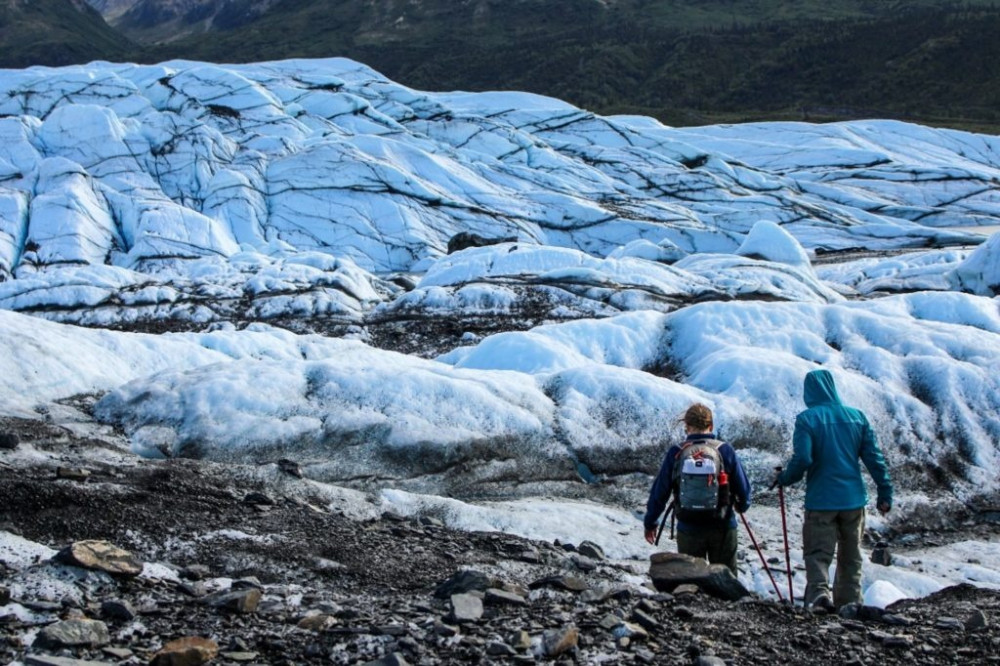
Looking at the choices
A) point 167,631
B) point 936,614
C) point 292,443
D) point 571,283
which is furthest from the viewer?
point 571,283

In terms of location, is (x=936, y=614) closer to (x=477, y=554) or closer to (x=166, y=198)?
(x=477, y=554)

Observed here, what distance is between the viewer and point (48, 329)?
14.6 meters

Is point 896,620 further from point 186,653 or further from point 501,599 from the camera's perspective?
point 186,653

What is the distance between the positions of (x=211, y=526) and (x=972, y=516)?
9.44 meters

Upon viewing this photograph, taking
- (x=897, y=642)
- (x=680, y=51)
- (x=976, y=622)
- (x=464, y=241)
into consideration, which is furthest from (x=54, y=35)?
(x=897, y=642)

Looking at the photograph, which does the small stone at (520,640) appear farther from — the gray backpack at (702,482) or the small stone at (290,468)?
the small stone at (290,468)

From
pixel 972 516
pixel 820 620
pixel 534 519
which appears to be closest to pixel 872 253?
pixel 972 516

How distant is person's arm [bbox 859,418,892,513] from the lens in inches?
282

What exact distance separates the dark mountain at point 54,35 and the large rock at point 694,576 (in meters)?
155

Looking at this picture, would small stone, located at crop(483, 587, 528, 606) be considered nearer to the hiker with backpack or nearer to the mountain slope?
the hiker with backpack

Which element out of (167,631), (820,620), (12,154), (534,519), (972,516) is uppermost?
(12,154)

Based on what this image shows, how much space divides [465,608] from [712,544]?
2.54m

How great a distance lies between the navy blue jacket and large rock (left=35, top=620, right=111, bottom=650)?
13.2ft

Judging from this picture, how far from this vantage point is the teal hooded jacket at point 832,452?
7.19 m
